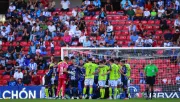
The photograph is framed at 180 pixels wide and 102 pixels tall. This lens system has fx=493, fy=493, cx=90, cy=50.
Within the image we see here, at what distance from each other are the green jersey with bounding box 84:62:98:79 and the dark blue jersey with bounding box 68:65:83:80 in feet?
1.73

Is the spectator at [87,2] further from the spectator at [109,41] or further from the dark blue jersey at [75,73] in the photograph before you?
the dark blue jersey at [75,73]

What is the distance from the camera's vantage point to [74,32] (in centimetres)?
2705

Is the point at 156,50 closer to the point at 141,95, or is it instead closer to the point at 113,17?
the point at 141,95

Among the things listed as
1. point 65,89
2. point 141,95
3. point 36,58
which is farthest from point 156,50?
point 36,58

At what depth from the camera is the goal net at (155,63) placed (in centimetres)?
2222

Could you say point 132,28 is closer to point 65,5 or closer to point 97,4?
point 97,4

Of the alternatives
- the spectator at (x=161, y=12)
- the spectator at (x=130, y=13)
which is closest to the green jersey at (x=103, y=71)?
the spectator at (x=130, y=13)

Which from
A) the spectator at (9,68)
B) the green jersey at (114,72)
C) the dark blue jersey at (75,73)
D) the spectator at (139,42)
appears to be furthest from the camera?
the spectator at (139,42)

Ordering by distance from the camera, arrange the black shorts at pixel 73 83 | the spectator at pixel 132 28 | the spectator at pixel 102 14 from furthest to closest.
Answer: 1. the spectator at pixel 102 14
2. the spectator at pixel 132 28
3. the black shorts at pixel 73 83

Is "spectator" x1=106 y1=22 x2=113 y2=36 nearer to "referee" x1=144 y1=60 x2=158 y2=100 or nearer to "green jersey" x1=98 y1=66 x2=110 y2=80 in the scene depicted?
"green jersey" x1=98 y1=66 x2=110 y2=80

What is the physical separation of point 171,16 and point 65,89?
382 inches

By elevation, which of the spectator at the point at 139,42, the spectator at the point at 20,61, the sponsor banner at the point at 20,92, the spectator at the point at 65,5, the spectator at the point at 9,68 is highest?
the spectator at the point at 65,5

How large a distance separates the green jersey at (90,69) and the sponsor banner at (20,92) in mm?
2750

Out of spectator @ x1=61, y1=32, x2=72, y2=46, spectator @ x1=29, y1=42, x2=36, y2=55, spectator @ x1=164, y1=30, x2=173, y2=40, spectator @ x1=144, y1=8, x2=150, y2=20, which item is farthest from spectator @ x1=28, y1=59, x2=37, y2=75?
spectator @ x1=144, y1=8, x2=150, y2=20
